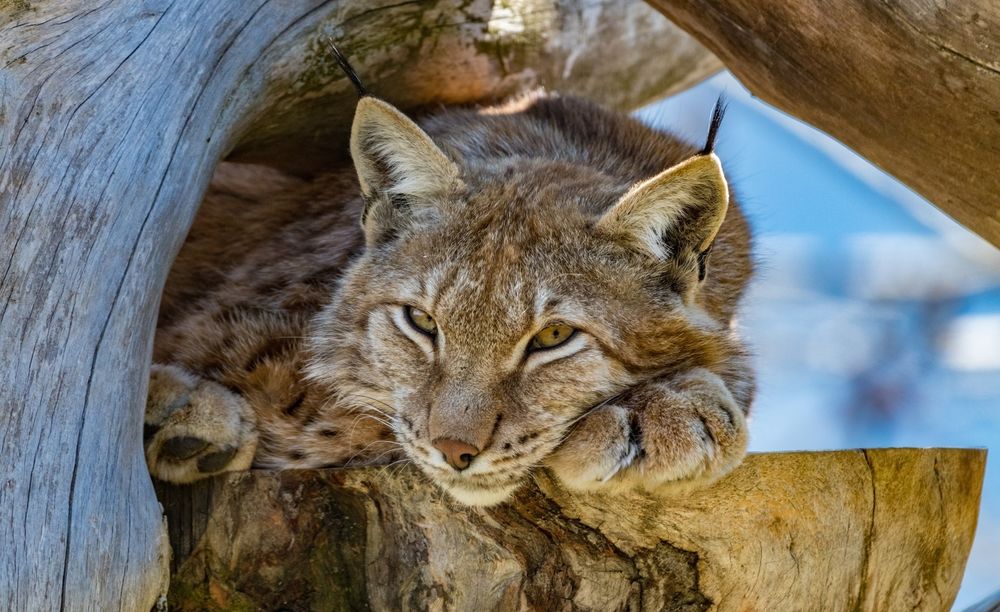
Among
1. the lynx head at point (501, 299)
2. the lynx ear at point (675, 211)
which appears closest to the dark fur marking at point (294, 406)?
the lynx head at point (501, 299)

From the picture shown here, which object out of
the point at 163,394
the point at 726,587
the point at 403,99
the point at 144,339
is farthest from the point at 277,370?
the point at 726,587

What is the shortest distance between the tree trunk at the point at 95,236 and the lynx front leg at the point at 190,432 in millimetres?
323

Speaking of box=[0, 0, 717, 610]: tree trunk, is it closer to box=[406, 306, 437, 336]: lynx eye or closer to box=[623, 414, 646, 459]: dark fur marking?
box=[406, 306, 437, 336]: lynx eye

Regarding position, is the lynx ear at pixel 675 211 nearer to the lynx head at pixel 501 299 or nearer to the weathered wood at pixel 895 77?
the lynx head at pixel 501 299

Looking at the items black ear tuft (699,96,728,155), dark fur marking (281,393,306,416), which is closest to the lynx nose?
dark fur marking (281,393,306,416)

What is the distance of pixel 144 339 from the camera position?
12.0 feet

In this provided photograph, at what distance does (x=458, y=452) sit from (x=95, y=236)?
1.27 m

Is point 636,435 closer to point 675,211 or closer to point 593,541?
point 593,541

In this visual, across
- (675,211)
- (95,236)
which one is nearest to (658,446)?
(675,211)

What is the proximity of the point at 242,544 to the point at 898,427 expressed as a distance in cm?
721

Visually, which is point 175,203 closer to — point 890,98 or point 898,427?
point 890,98

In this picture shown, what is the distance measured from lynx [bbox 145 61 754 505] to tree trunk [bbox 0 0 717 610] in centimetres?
51

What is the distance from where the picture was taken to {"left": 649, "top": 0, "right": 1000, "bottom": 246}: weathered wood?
3.65 meters

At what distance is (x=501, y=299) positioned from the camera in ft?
12.7
